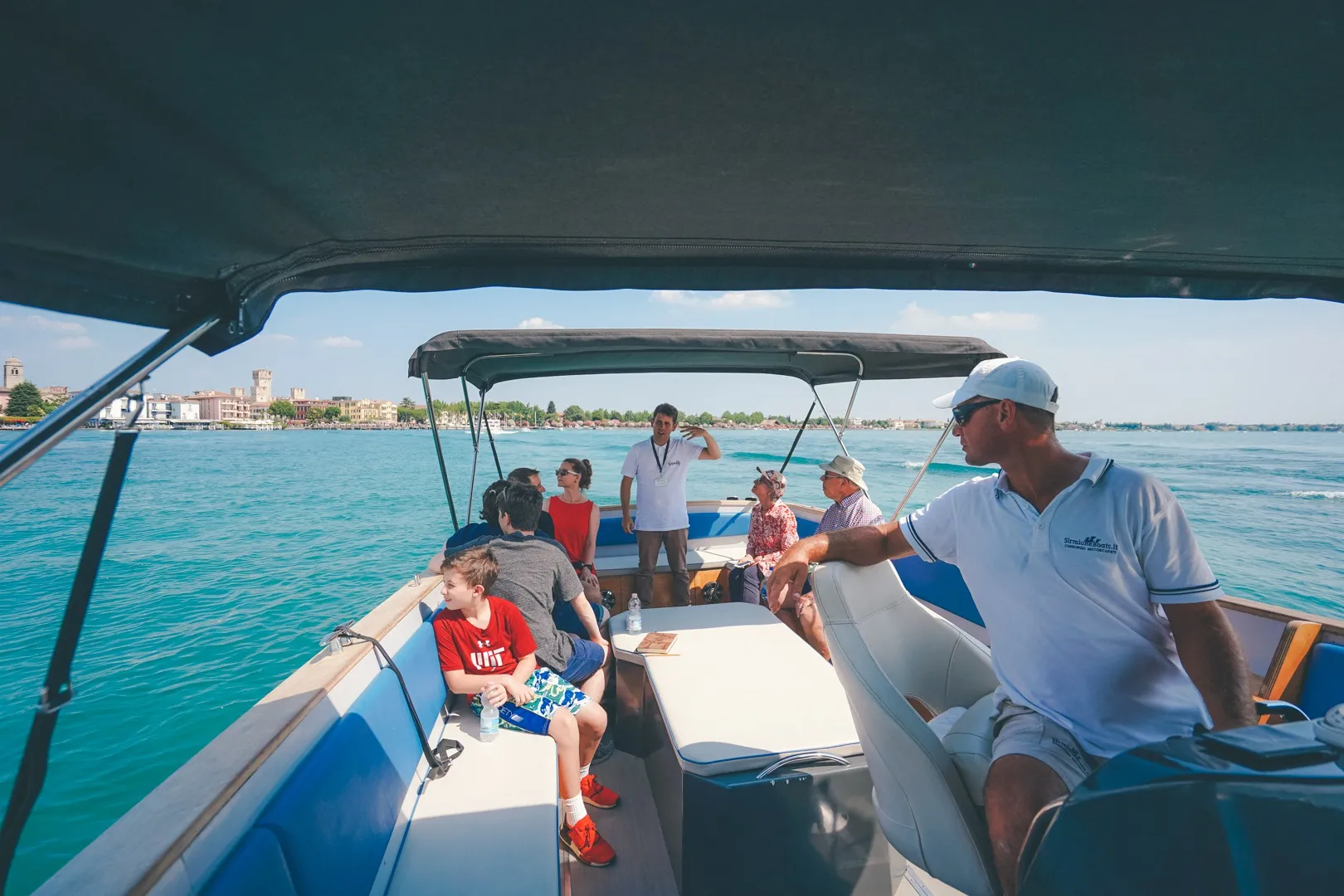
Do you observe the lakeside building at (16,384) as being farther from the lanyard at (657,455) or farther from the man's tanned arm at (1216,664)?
the lanyard at (657,455)

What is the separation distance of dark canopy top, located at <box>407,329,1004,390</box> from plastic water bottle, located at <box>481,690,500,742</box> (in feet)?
5.69

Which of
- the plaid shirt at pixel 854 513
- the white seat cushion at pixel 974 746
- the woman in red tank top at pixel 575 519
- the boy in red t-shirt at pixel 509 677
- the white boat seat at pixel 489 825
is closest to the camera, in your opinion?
the white seat cushion at pixel 974 746

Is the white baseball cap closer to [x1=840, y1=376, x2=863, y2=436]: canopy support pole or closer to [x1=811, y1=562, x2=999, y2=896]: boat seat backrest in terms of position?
[x1=811, y1=562, x2=999, y2=896]: boat seat backrest

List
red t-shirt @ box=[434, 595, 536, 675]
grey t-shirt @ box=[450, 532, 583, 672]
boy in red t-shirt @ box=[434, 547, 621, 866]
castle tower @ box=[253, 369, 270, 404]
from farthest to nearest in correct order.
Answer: castle tower @ box=[253, 369, 270, 404]
grey t-shirt @ box=[450, 532, 583, 672]
red t-shirt @ box=[434, 595, 536, 675]
boy in red t-shirt @ box=[434, 547, 621, 866]

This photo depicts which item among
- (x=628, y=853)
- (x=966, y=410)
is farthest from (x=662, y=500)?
(x=966, y=410)

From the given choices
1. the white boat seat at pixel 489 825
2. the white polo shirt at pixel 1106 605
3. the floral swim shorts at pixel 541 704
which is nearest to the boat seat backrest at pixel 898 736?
the white polo shirt at pixel 1106 605

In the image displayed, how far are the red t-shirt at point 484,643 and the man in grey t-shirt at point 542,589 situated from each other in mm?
87

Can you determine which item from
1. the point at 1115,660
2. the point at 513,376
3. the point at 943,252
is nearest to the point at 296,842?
the point at 1115,660

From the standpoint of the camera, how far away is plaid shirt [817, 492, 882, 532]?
3416mm

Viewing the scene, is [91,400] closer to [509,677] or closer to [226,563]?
[509,677]

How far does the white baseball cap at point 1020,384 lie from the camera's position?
137 cm

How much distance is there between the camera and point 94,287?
906mm

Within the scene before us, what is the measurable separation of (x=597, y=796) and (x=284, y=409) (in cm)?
8492

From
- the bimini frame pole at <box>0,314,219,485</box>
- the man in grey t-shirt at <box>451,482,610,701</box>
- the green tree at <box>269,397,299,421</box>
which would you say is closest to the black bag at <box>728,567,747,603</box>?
the man in grey t-shirt at <box>451,482,610,701</box>
